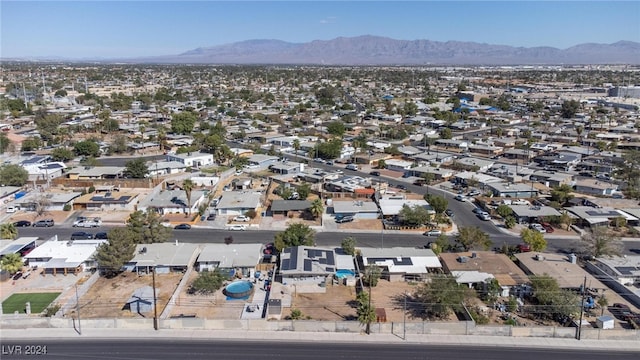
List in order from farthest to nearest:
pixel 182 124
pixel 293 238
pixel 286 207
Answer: pixel 182 124 < pixel 286 207 < pixel 293 238

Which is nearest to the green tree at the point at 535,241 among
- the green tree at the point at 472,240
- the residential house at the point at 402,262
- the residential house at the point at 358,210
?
the green tree at the point at 472,240

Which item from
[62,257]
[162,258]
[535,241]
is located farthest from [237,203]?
[535,241]

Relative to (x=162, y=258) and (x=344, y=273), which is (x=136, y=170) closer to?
(x=162, y=258)

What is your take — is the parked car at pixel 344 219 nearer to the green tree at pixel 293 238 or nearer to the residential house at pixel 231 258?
the green tree at pixel 293 238

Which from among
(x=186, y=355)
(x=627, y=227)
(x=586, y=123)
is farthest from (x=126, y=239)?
(x=586, y=123)

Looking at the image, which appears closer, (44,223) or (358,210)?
(44,223)

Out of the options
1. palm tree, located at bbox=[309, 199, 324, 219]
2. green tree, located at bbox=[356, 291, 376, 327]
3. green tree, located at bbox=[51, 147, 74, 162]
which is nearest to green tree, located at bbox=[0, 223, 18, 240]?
palm tree, located at bbox=[309, 199, 324, 219]
